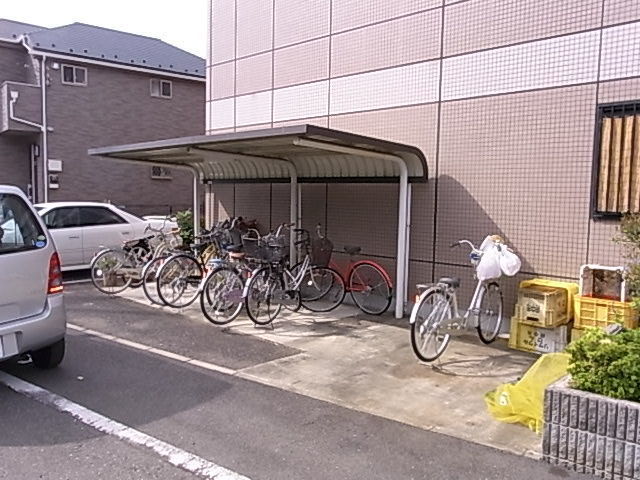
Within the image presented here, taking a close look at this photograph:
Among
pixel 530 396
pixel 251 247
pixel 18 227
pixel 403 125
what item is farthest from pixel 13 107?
pixel 530 396

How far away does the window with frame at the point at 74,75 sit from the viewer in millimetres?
16578

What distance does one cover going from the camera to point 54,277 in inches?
180

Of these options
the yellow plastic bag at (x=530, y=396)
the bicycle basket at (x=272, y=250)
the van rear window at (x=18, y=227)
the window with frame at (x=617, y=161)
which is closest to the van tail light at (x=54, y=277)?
A: the van rear window at (x=18, y=227)

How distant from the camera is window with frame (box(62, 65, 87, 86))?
16578 mm

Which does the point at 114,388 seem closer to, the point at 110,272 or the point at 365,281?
the point at 365,281

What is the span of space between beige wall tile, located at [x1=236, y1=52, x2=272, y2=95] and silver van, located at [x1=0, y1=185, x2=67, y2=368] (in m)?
5.54

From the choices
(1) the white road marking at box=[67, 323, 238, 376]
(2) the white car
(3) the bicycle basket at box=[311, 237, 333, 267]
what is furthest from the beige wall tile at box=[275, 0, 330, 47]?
(1) the white road marking at box=[67, 323, 238, 376]

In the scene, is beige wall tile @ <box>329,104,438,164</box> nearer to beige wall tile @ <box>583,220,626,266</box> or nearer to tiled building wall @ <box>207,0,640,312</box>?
tiled building wall @ <box>207,0,640,312</box>

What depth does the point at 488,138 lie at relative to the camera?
658 cm

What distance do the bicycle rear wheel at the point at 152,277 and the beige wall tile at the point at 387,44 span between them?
378 cm

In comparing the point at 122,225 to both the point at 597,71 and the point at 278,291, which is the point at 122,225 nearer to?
the point at 278,291

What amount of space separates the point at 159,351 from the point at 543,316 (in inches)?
151

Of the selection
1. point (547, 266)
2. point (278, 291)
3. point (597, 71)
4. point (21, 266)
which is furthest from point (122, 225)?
point (597, 71)

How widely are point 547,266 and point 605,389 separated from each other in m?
2.98
